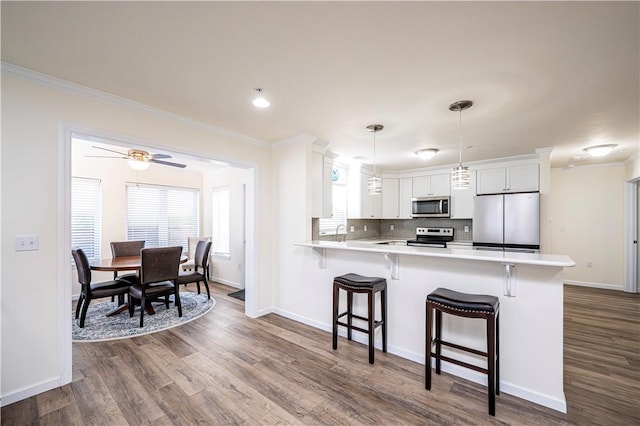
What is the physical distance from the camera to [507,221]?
452 cm

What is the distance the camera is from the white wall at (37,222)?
2033 mm

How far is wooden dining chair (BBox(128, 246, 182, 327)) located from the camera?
3.49 m

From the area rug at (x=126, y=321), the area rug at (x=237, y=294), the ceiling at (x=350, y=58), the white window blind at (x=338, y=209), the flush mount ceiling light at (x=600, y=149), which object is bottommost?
the area rug at (x=237, y=294)

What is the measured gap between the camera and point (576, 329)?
3.44m

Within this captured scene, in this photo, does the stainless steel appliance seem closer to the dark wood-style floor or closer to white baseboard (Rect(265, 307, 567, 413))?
the dark wood-style floor

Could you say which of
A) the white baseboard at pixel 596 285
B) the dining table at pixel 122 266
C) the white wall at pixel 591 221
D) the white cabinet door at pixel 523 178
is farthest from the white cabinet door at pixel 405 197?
the dining table at pixel 122 266

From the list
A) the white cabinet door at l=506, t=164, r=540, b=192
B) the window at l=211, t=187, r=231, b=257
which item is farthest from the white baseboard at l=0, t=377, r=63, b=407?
the white cabinet door at l=506, t=164, r=540, b=192

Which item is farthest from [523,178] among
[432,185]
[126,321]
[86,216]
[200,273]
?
[86,216]

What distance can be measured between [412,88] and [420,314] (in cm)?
209

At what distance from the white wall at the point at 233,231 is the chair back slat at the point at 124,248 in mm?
1615

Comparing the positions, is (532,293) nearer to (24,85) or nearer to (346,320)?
(346,320)

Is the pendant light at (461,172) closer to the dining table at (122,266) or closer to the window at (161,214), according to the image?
the dining table at (122,266)

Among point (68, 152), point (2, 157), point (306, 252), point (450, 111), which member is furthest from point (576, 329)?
point (2, 157)

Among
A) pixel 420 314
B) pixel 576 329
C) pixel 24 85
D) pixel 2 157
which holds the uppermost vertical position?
pixel 24 85
